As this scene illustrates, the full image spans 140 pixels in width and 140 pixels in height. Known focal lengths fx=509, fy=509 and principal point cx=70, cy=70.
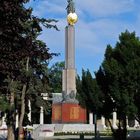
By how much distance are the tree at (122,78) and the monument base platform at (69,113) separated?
31936 mm

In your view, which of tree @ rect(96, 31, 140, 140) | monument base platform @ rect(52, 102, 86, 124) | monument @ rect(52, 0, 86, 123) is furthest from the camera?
monument @ rect(52, 0, 86, 123)

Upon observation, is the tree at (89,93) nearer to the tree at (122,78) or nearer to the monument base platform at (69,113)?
the tree at (122,78)

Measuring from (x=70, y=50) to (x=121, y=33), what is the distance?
40.5 m

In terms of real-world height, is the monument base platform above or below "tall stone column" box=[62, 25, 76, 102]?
below

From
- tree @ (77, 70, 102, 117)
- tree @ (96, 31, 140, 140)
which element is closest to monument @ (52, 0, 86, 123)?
tree @ (77, 70, 102, 117)

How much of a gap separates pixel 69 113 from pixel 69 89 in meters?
5.67

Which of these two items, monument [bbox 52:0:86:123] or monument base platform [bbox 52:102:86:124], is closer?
monument base platform [bbox 52:102:86:124]

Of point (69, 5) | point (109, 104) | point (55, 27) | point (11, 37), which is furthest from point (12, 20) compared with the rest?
point (69, 5)

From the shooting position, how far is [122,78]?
38.5 metres

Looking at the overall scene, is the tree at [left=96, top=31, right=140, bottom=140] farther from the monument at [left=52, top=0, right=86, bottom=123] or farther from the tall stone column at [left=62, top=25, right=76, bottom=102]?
the tall stone column at [left=62, top=25, right=76, bottom=102]

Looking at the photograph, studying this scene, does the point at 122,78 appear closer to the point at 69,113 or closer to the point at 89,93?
the point at 89,93

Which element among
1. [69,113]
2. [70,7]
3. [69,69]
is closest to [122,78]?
[69,113]

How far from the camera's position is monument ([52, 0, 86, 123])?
73438 millimetres

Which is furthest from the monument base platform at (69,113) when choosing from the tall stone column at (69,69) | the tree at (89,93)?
the tree at (89,93)
